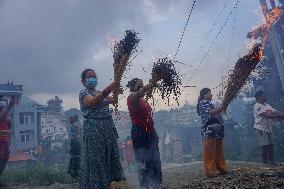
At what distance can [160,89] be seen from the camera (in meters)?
5.78

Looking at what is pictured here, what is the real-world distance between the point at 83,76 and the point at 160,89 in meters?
1.37

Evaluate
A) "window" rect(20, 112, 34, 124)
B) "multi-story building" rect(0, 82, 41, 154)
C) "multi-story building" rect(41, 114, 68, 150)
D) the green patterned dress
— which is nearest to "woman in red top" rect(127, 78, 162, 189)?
the green patterned dress

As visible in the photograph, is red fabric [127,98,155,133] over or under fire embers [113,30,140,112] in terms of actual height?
under

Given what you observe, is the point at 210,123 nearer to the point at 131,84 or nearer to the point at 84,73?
the point at 131,84

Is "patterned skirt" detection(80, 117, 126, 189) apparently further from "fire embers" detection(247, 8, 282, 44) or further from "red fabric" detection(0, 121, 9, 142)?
"fire embers" detection(247, 8, 282, 44)

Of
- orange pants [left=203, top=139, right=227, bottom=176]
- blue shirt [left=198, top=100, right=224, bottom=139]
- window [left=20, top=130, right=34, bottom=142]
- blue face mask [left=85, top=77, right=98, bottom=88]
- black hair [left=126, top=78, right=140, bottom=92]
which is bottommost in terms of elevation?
orange pants [left=203, top=139, right=227, bottom=176]

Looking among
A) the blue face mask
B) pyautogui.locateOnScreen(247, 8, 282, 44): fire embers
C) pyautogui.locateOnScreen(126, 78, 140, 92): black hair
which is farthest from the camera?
pyautogui.locateOnScreen(247, 8, 282, 44): fire embers

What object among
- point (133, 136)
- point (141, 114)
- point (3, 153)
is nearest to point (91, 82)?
point (141, 114)

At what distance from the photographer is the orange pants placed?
7.61 m

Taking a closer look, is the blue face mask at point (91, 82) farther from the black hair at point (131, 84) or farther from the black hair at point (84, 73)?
the black hair at point (131, 84)

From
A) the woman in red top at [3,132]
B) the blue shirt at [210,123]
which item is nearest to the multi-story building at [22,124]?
the woman in red top at [3,132]

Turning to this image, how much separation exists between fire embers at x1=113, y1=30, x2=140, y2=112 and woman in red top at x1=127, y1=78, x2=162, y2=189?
20.2 inches

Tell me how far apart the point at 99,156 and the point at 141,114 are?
56.5 inches

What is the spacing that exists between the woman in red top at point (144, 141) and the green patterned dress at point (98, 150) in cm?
88
